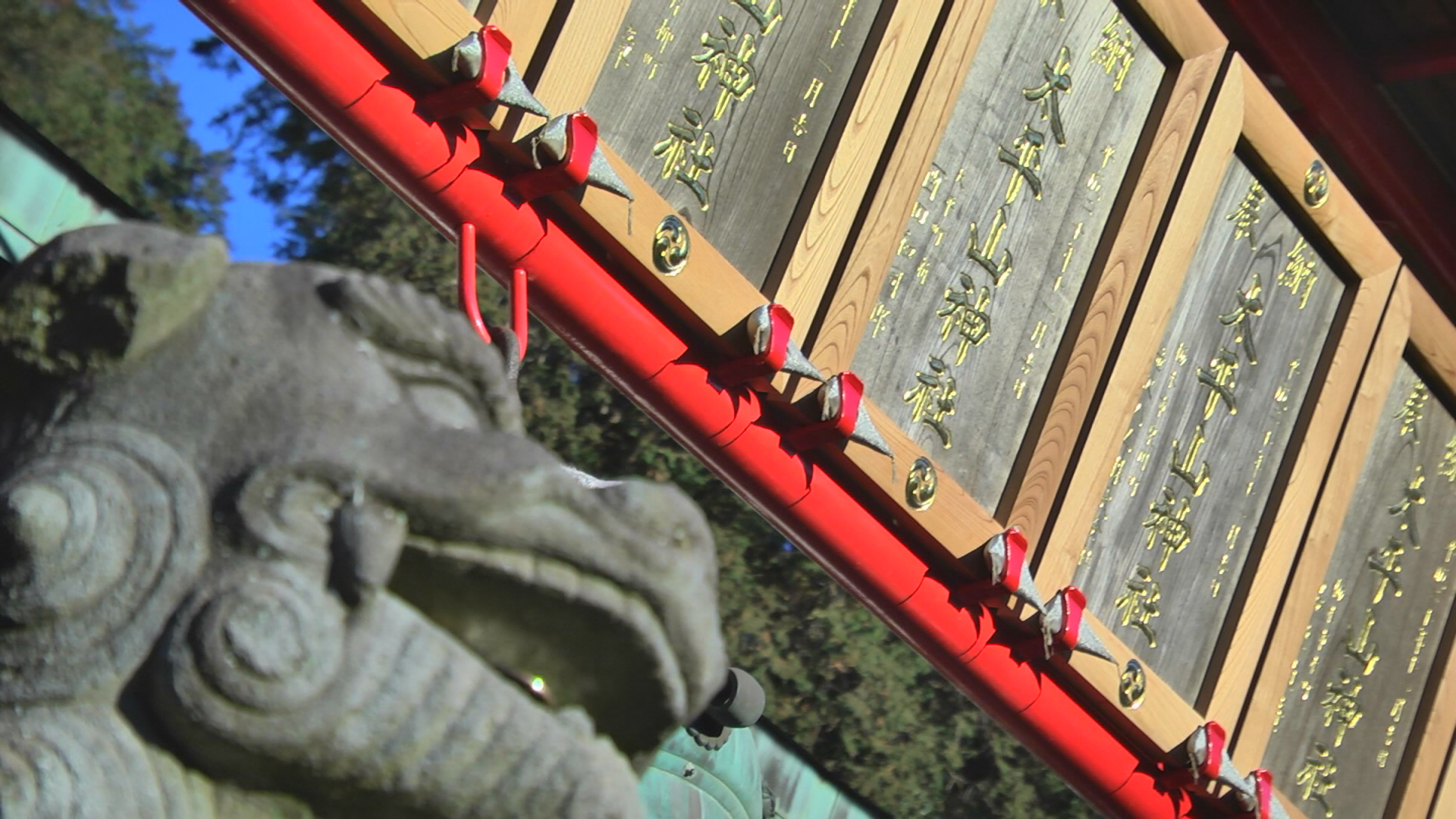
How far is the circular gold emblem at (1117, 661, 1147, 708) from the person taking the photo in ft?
9.97

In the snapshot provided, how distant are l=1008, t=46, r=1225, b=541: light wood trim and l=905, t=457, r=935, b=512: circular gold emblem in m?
0.27

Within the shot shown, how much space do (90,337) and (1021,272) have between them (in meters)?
2.12

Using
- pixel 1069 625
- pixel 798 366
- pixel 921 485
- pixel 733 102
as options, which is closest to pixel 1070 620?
pixel 1069 625

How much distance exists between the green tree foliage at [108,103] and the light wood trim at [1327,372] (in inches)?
186

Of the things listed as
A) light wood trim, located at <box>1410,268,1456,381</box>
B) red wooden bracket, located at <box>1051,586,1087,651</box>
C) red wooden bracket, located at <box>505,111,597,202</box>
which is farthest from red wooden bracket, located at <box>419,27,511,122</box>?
light wood trim, located at <box>1410,268,1456,381</box>

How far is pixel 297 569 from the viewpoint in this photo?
0.94 meters

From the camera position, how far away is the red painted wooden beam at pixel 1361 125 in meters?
3.44

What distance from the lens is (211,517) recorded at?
0.95 m

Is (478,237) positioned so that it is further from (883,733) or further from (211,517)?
(883,733)

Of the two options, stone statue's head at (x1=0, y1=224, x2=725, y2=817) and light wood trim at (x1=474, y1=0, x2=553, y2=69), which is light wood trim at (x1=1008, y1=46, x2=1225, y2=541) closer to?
light wood trim at (x1=474, y1=0, x2=553, y2=69)

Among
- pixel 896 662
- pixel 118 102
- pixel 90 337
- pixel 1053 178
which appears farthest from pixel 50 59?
pixel 90 337

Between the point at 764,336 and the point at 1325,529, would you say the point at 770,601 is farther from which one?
the point at 764,336

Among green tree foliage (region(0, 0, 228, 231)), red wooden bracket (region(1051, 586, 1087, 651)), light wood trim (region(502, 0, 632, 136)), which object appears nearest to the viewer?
light wood trim (region(502, 0, 632, 136))

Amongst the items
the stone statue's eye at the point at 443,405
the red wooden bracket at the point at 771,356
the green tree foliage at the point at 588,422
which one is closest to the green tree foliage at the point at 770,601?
the green tree foliage at the point at 588,422
